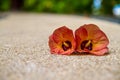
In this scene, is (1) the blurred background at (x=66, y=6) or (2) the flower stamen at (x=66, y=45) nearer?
(2) the flower stamen at (x=66, y=45)

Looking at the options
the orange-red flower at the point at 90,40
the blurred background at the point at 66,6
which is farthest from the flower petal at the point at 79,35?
the blurred background at the point at 66,6

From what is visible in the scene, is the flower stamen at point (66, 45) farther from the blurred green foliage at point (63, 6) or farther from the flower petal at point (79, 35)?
the blurred green foliage at point (63, 6)

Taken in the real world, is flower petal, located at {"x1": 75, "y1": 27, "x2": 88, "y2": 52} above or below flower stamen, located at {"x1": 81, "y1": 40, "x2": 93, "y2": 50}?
above

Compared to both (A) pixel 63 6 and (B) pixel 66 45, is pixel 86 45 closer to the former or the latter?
(B) pixel 66 45

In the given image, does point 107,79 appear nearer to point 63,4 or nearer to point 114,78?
point 114,78

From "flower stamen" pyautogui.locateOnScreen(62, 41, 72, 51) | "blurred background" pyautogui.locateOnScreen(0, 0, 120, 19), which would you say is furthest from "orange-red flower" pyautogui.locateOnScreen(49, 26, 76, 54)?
"blurred background" pyautogui.locateOnScreen(0, 0, 120, 19)

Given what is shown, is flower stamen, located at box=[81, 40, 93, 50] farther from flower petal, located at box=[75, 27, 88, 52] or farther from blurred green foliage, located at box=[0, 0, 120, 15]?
blurred green foliage, located at box=[0, 0, 120, 15]

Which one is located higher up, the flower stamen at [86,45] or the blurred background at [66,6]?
the blurred background at [66,6]
